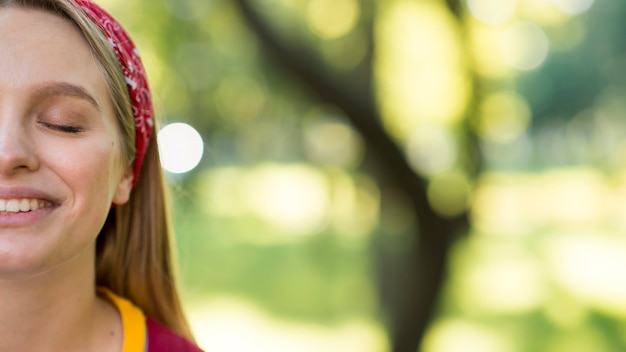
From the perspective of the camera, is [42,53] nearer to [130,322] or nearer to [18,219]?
[18,219]

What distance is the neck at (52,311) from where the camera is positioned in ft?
6.85

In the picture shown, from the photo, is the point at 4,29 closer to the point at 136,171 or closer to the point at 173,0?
the point at 136,171

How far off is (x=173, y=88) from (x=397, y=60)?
452cm

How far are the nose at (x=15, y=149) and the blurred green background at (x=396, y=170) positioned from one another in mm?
813

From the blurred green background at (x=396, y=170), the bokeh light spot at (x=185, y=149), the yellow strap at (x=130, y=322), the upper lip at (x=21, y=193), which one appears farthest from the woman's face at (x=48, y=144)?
the bokeh light spot at (x=185, y=149)

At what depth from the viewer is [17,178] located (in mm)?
1918

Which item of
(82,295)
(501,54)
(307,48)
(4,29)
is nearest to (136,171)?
(82,295)

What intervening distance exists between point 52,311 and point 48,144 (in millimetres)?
481

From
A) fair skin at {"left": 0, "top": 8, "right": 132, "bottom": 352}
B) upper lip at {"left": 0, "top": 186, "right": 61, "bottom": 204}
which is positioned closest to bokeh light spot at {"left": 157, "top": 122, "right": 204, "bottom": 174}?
fair skin at {"left": 0, "top": 8, "right": 132, "bottom": 352}

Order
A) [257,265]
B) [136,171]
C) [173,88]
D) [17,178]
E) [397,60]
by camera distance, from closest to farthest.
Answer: [17,178], [136,171], [397,60], [173,88], [257,265]

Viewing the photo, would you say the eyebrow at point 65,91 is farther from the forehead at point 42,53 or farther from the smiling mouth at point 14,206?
the smiling mouth at point 14,206

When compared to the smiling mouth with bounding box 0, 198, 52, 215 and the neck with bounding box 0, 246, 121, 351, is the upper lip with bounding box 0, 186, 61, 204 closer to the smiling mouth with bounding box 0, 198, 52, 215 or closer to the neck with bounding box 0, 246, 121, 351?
the smiling mouth with bounding box 0, 198, 52, 215

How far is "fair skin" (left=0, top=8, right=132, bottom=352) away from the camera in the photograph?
6.33 feet

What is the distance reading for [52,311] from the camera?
7.06 ft
